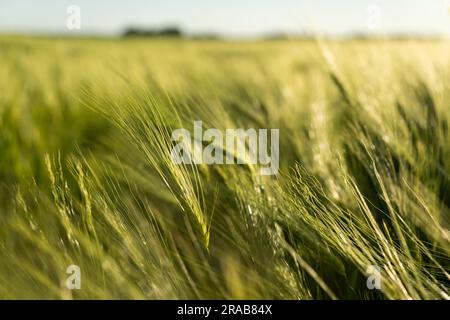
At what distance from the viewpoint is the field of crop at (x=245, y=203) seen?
0.46 m

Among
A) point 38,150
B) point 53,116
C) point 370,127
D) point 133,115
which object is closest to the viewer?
point 133,115

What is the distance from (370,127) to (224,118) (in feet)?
0.70

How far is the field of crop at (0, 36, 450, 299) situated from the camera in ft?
1.52

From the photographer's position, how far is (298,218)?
20.0 inches

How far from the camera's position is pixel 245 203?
553mm
